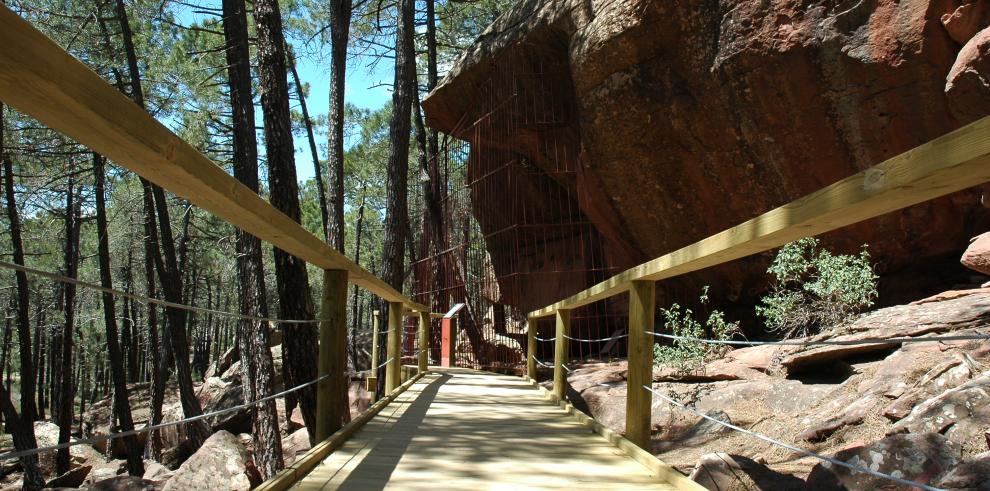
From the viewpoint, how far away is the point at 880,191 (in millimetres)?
1538

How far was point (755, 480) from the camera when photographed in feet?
10.4

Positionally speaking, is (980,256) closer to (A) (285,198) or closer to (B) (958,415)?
(B) (958,415)

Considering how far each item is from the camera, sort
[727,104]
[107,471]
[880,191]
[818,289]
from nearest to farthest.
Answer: [880,191] < [818,289] < [727,104] < [107,471]

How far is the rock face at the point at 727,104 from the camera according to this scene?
6.94 metres

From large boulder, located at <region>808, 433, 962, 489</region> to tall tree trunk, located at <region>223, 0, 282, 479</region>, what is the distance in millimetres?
4642

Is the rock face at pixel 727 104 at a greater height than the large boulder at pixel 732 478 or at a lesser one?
greater

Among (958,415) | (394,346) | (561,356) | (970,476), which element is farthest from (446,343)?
(970,476)

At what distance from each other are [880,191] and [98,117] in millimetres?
1610

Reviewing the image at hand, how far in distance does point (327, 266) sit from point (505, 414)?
233 centimetres

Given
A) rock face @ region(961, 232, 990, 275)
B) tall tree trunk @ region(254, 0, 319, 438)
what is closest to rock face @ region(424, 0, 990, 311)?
rock face @ region(961, 232, 990, 275)

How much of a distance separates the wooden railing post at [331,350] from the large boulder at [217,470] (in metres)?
2.09

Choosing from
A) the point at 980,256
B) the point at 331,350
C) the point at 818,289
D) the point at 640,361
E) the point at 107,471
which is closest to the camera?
the point at 640,361

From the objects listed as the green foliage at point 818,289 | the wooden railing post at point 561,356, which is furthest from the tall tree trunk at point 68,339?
the green foliage at point 818,289

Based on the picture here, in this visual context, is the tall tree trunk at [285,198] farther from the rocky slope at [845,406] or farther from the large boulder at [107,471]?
the large boulder at [107,471]
